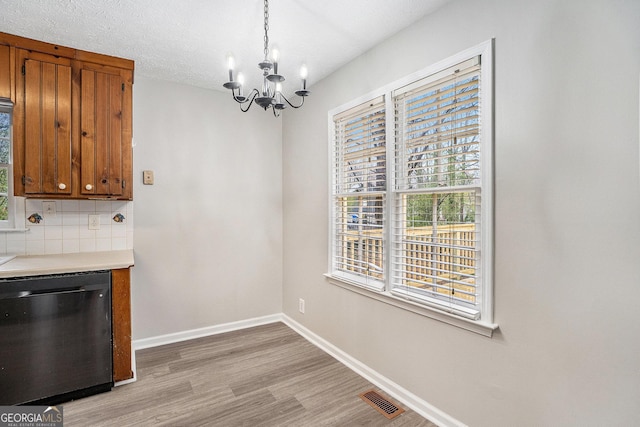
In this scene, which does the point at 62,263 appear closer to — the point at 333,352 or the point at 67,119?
the point at 67,119

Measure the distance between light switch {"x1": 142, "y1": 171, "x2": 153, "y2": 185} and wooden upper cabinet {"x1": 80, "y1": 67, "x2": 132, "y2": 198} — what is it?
0.39 meters

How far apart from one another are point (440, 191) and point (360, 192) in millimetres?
783

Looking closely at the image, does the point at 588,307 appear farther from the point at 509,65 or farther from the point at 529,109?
the point at 509,65

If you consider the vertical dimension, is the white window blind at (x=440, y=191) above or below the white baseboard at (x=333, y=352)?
above

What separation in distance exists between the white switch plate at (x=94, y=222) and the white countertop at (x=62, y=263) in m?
0.23

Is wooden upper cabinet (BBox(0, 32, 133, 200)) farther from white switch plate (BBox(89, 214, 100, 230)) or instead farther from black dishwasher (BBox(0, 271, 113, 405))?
black dishwasher (BBox(0, 271, 113, 405))

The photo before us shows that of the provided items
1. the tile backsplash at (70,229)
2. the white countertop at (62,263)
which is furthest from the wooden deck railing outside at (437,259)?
the tile backsplash at (70,229)

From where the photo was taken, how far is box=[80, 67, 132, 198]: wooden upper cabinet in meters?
2.44

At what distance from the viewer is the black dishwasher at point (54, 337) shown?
197 centimetres

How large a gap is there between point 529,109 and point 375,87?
115cm

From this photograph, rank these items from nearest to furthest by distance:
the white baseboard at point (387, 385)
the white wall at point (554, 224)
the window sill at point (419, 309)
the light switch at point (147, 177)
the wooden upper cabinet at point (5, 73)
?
the white wall at point (554, 224) → the window sill at point (419, 309) → the white baseboard at point (387, 385) → the wooden upper cabinet at point (5, 73) → the light switch at point (147, 177)

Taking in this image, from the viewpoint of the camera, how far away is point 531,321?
1.52m

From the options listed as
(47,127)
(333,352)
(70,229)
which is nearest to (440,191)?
(333,352)

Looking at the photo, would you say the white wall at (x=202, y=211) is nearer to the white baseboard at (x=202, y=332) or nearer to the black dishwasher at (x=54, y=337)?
the white baseboard at (x=202, y=332)
